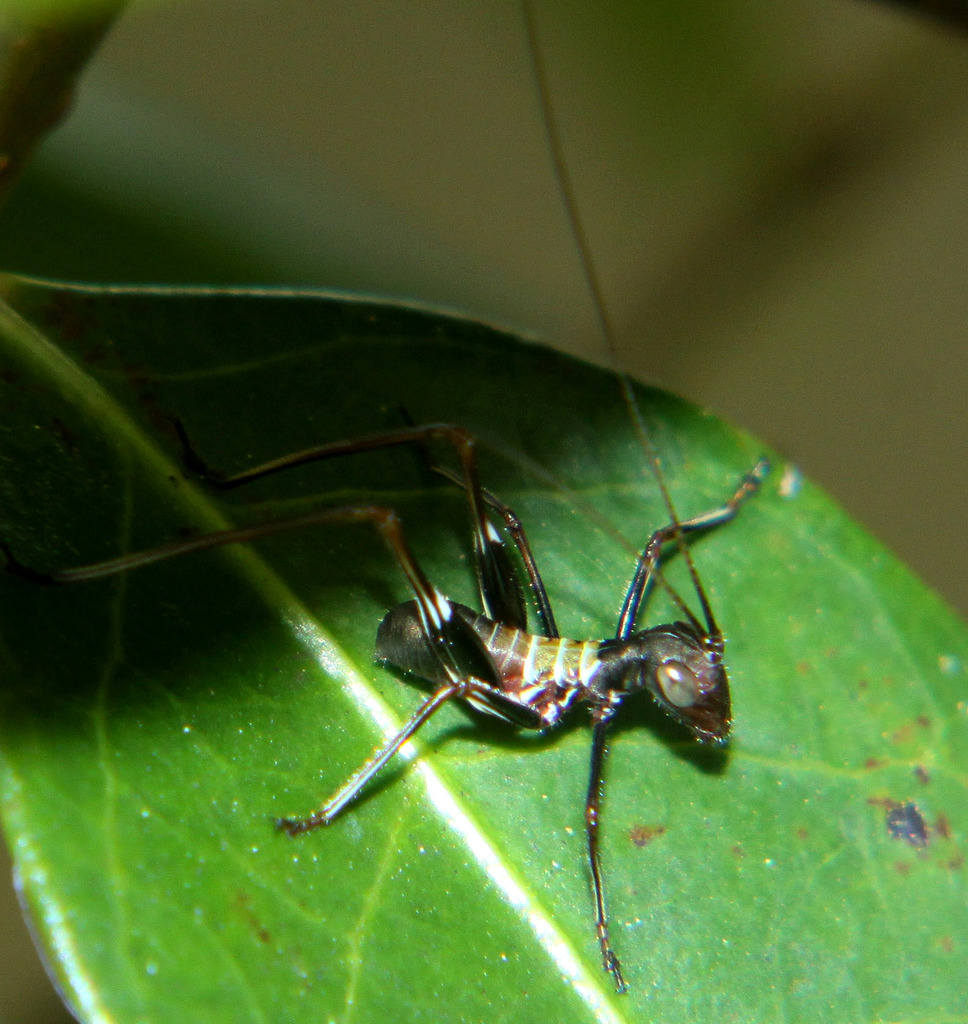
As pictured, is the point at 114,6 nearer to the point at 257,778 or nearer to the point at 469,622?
the point at 257,778

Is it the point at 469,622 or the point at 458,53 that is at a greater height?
the point at 458,53

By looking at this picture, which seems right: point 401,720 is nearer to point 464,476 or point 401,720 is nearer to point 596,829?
point 596,829

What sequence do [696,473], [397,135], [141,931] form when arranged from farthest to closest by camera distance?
1. [397,135]
2. [696,473]
3. [141,931]

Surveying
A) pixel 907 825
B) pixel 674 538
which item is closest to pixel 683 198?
pixel 674 538

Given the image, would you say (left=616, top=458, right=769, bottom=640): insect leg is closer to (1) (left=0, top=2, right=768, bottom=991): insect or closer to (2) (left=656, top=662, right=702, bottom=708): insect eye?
(1) (left=0, top=2, right=768, bottom=991): insect

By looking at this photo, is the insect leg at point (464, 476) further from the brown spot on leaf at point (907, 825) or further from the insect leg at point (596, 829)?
the brown spot on leaf at point (907, 825)

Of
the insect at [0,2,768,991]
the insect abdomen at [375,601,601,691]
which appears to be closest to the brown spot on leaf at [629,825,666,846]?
the insect at [0,2,768,991]

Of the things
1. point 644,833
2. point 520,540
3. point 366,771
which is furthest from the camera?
point 520,540

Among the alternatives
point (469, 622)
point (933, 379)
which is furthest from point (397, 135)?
point (469, 622)
